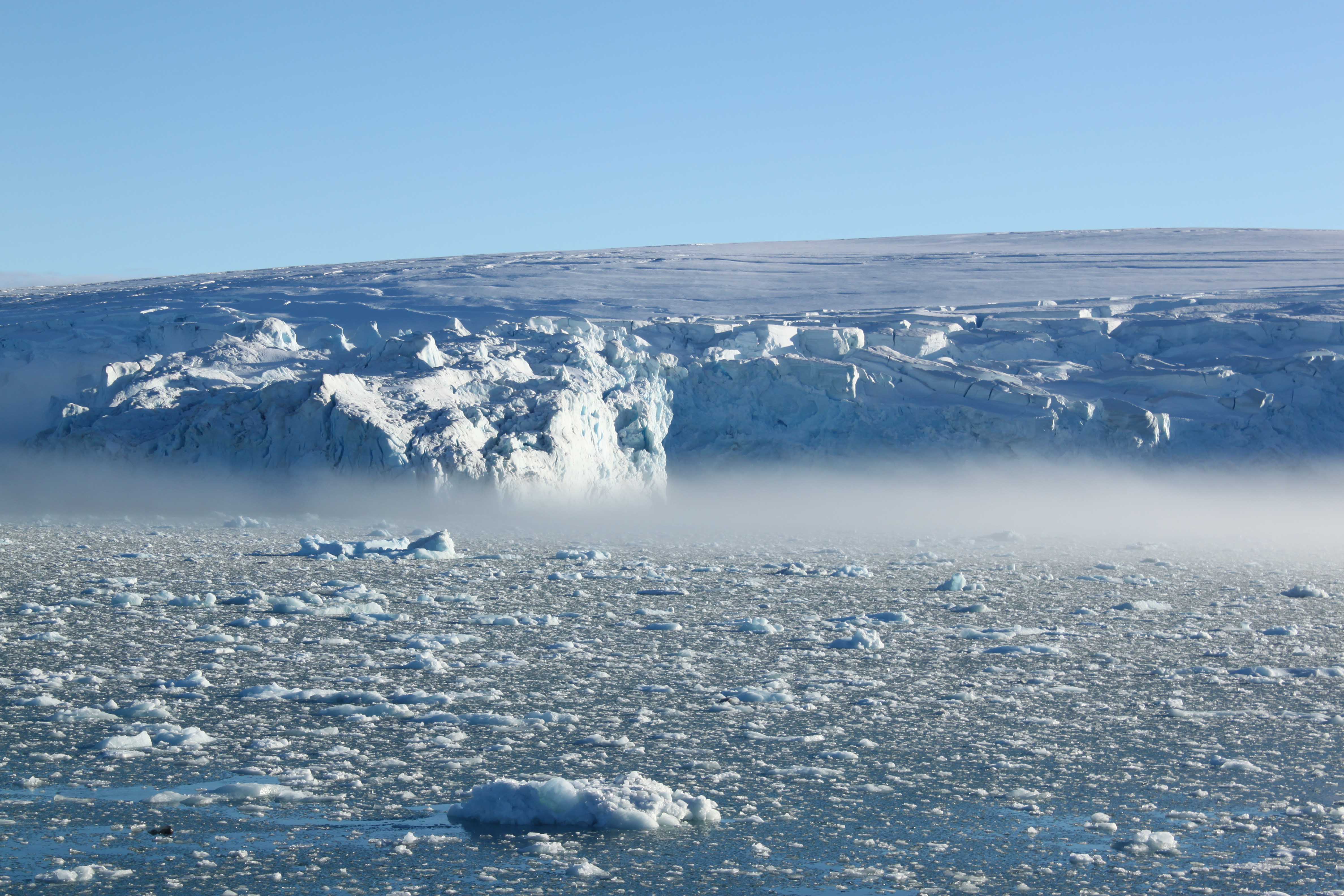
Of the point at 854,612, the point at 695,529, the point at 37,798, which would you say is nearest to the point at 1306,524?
the point at 695,529

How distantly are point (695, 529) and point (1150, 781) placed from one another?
950 centimetres

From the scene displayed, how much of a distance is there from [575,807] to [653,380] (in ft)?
41.6

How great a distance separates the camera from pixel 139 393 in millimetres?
14023

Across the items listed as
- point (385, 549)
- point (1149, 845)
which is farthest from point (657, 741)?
point (385, 549)

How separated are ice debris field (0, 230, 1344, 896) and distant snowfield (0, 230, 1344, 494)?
0.06 m

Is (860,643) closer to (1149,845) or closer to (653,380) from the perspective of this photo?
(1149,845)

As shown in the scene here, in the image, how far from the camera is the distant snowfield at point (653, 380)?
522 inches

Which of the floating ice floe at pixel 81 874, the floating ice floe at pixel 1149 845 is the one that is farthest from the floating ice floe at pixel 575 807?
the floating ice floe at pixel 1149 845

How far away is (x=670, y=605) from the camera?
22.5ft

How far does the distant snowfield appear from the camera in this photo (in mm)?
13258

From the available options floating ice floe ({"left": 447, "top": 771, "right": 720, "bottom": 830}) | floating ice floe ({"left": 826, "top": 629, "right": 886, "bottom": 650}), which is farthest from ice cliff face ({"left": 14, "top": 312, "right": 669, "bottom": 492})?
floating ice floe ({"left": 447, "top": 771, "right": 720, "bottom": 830})

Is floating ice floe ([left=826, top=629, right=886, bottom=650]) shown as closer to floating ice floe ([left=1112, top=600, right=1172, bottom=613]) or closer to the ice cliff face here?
floating ice floe ([left=1112, top=600, right=1172, bottom=613])

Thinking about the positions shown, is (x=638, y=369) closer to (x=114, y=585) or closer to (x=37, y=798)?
(x=114, y=585)

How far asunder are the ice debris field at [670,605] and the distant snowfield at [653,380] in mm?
64
